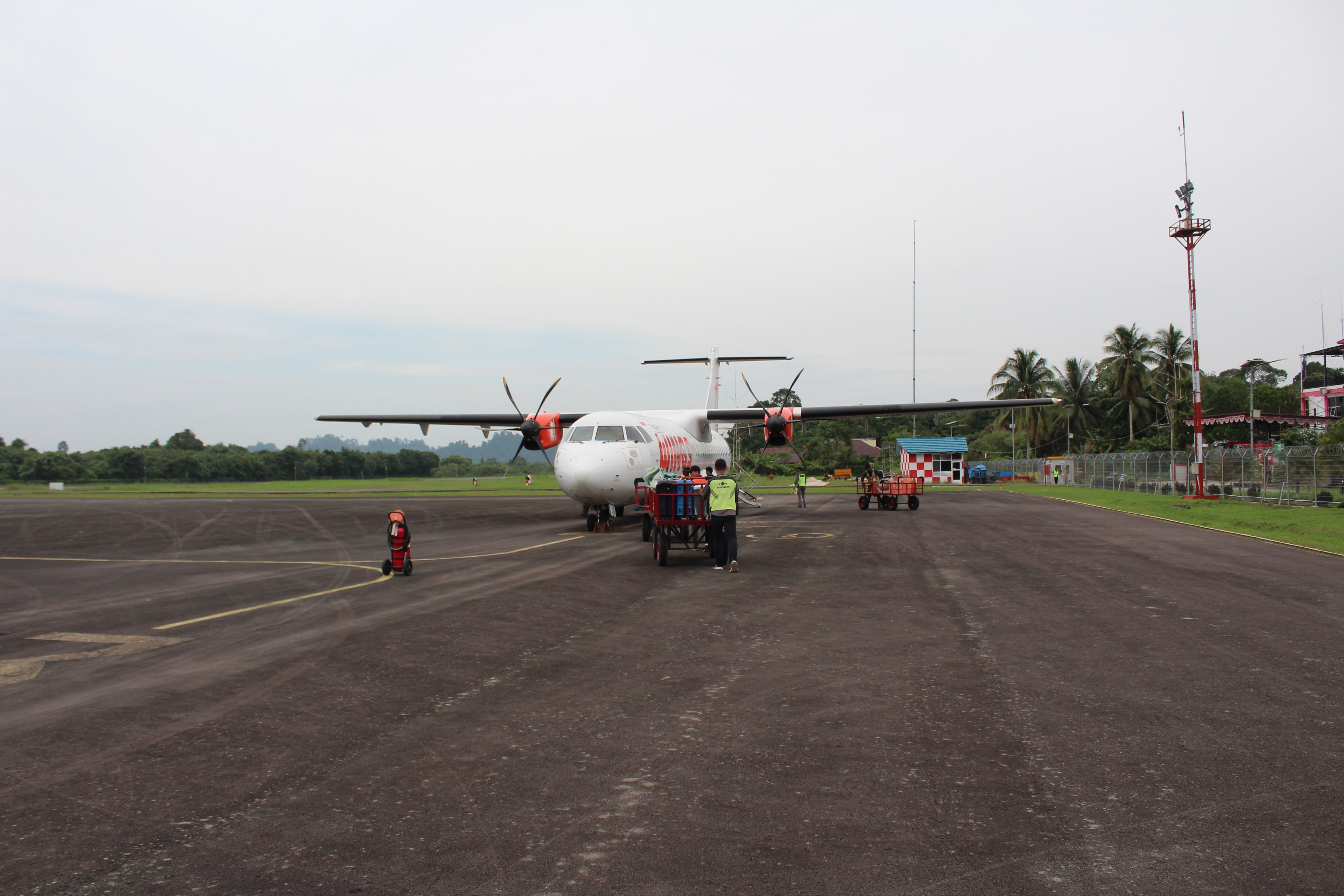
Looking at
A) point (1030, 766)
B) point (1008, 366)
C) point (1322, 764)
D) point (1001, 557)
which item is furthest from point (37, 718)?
point (1008, 366)

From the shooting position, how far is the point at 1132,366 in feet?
204

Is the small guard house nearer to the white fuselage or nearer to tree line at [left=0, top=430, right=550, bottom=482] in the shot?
tree line at [left=0, top=430, right=550, bottom=482]

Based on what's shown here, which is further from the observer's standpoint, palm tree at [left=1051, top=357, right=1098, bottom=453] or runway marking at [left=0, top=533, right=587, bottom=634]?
palm tree at [left=1051, top=357, right=1098, bottom=453]

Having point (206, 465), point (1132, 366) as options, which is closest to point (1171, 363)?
point (1132, 366)

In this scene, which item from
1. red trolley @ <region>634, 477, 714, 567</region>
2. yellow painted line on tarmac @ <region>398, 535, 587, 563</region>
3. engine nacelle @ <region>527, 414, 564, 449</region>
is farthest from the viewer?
engine nacelle @ <region>527, 414, 564, 449</region>

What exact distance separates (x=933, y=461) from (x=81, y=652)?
60.0 metres

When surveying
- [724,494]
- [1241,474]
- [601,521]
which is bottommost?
[601,521]

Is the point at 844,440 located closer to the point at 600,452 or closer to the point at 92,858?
the point at 600,452

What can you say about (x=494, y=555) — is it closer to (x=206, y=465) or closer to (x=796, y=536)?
(x=796, y=536)

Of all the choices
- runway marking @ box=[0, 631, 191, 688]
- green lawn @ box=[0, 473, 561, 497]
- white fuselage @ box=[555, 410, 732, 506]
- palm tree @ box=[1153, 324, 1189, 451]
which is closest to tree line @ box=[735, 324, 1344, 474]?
palm tree @ box=[1153, 324, 1189, 451]

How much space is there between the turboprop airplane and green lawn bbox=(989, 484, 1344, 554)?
5.28 metres

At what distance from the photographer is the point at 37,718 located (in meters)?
5.38

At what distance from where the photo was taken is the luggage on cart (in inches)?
476

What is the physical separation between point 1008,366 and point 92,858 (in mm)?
78321
